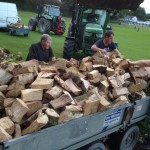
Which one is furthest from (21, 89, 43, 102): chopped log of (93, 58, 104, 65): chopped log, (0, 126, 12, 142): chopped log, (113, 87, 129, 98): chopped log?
(93, 58, 104, 65): chopped log

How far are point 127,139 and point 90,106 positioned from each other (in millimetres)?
1632

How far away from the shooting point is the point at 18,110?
13.6 feet

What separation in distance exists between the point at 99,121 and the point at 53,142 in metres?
0.94

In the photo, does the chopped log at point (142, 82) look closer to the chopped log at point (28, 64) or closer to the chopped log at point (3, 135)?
the chopped log at point (28, 64)

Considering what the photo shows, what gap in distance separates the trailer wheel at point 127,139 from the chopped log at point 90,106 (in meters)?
1.21

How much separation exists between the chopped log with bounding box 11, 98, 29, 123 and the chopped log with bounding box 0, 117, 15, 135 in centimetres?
11

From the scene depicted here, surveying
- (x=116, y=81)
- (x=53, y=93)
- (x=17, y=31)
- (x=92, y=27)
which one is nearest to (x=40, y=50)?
(x=116, y=81)

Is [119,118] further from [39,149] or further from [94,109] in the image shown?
[39,149]

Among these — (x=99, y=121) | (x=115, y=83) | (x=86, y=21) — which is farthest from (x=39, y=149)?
(x=86, y=21)

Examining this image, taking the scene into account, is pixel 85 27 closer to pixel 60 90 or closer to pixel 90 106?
pixel 60 90

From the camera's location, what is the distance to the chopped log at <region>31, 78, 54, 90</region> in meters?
4.64

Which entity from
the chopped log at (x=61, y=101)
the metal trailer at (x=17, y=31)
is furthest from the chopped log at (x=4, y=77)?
the metal trailer at (x=17, y=31)

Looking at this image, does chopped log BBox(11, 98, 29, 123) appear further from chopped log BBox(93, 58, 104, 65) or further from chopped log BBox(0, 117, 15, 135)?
chopped log BBox(93, 58, 104, 65)

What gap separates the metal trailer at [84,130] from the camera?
3.66m
